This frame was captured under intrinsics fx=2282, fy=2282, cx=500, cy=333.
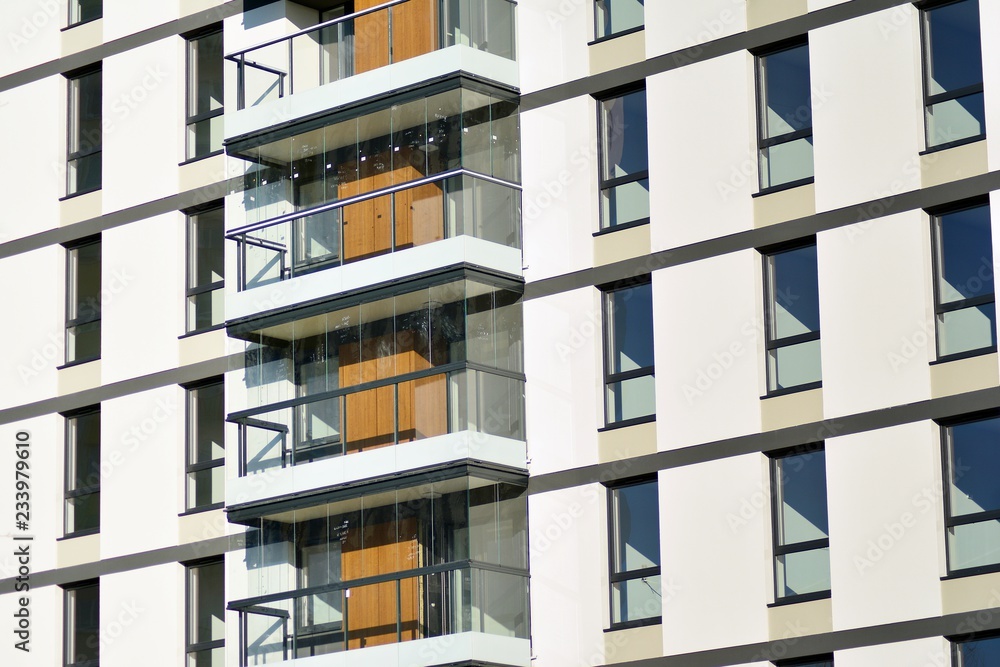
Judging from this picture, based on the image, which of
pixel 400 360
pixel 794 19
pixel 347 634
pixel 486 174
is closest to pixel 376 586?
pixel 347 634

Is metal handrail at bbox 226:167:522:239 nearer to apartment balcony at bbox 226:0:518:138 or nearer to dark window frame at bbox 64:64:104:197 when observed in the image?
apartment balcony at bbox 226:0:518:138

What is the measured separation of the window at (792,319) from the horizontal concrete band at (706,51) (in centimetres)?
253

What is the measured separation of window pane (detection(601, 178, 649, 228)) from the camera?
27.3 m

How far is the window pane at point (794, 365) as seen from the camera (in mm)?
25516

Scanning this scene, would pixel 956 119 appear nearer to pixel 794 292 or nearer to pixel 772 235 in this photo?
pixel 772 235

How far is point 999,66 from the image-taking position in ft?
81.1

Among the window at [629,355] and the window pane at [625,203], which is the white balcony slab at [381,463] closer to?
the window at [629,355]

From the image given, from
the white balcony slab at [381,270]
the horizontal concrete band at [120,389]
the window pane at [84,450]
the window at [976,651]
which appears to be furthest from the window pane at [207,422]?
the window at [976,651]

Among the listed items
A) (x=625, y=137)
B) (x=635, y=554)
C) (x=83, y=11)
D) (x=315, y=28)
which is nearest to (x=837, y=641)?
(x=635, y=554)

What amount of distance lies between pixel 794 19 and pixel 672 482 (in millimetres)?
5533

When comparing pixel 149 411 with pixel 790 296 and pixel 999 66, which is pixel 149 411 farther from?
pixel 999 66

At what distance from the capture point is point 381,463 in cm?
2709

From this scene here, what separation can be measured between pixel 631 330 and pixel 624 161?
212cm

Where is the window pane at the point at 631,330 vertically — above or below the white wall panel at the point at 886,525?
above
